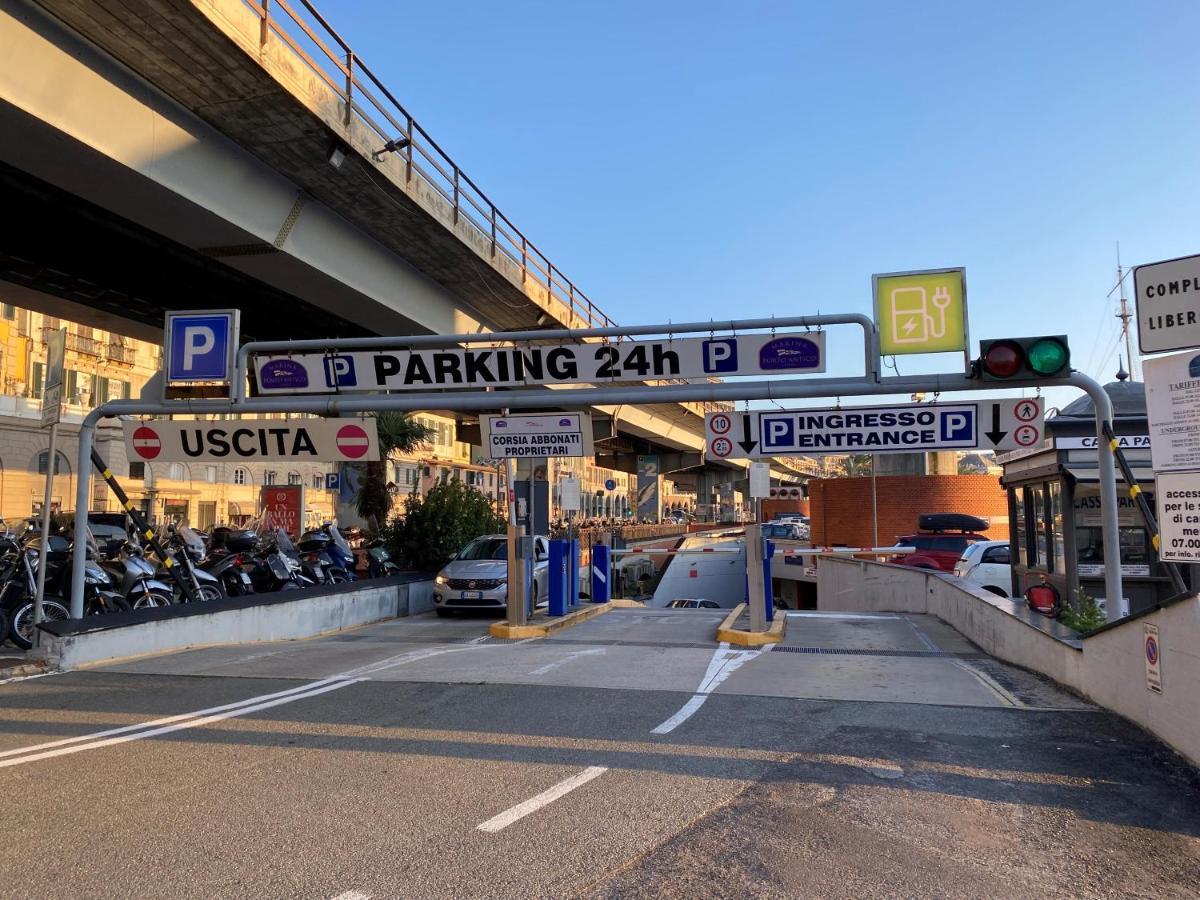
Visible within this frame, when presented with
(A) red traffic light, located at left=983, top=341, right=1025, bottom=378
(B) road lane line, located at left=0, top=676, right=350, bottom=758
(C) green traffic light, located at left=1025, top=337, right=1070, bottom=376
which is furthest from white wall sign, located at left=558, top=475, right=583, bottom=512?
(C) green traffic light, located at left=1025, top=337, right=1070, bottom=376

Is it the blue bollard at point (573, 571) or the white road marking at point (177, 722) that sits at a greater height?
the blue bollard at point (573, 571)

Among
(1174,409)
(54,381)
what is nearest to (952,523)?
Result: (1174,409)

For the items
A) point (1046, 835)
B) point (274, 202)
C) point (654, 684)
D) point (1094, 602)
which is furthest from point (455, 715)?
point (274, 202)

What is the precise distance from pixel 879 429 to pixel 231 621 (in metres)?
8.90

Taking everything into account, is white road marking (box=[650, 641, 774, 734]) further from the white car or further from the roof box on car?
the roof box on car

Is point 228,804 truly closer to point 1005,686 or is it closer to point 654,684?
point 654,684

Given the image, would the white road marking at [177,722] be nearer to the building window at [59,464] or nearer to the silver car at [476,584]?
the silver car at [476,584]

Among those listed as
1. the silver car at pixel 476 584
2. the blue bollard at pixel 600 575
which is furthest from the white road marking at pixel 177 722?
the blue bollard at pixel 600 575

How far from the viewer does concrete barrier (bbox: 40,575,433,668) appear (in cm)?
973

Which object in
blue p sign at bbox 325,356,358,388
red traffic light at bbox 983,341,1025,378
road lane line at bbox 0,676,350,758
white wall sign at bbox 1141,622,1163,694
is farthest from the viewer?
blue p sign at bbox 325,356,358,388

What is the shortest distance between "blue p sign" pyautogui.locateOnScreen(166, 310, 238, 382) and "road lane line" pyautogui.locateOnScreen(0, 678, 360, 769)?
16.9ft

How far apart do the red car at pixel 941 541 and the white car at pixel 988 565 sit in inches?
159

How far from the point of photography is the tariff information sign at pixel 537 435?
1238cm

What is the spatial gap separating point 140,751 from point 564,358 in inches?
261
